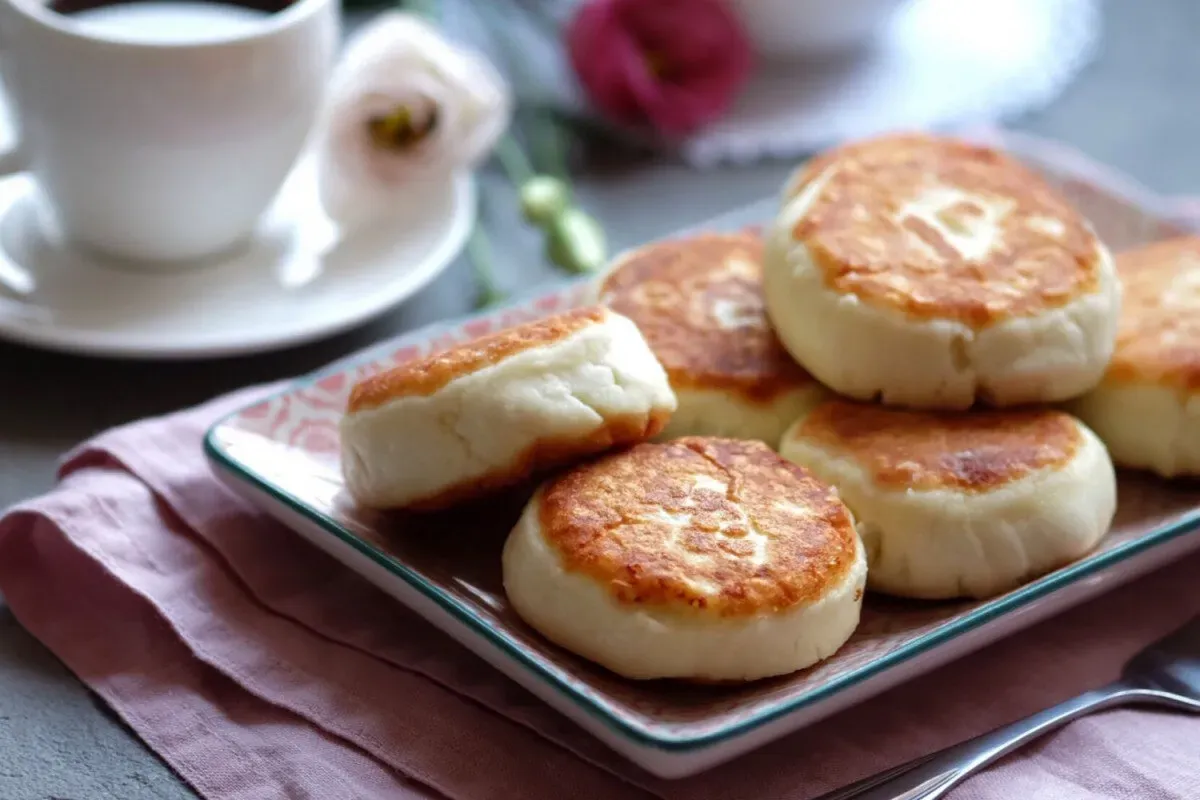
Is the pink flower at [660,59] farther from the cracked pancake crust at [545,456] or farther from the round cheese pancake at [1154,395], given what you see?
the cracked pancake crust at [545,456]

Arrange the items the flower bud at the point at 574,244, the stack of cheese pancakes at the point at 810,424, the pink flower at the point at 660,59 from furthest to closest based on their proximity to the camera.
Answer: the pink flower at the point at 660,59 → the flower bud at the point at 574,244 → the stack of cheese pancakes at the point at 810,424

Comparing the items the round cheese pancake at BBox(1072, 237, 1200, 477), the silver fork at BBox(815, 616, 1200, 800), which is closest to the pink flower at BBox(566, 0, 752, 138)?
the round cheese pancake at BBox(1072, 237, 1200, 477)

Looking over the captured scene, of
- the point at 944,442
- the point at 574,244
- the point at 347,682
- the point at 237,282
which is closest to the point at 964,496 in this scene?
the point at 944,442

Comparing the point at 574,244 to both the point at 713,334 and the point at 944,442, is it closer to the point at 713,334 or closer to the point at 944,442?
the point at 713,334

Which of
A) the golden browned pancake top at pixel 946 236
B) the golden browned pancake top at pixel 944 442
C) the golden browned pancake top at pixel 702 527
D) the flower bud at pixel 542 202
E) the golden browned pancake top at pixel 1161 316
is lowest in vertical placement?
the flower bud at pixel 542 202

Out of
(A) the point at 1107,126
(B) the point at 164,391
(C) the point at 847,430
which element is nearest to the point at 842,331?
(C) the point at 847,430

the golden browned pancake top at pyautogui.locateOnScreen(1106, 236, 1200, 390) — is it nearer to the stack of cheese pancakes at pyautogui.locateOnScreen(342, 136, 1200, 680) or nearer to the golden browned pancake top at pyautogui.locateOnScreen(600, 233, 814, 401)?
the stack of cheese pancakes at pyautogui.locateOnScreen(342, 136, 1200, 680)

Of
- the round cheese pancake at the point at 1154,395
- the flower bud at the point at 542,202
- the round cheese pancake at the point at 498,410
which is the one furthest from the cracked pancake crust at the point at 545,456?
the flower bud at the point at 542,202
